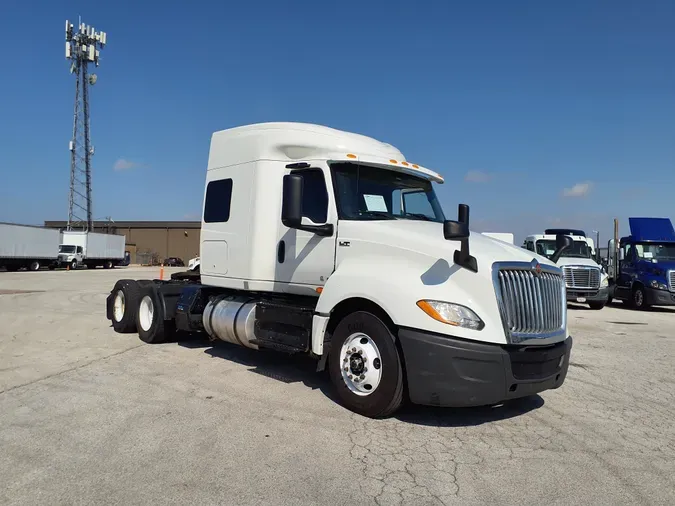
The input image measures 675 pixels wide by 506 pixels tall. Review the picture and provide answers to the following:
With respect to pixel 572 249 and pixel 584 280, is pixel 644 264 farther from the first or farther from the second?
pixel 584 280

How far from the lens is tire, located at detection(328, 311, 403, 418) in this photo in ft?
16.1

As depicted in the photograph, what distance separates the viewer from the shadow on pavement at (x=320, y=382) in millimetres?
5273

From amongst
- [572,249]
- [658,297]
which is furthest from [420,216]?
[658,297]

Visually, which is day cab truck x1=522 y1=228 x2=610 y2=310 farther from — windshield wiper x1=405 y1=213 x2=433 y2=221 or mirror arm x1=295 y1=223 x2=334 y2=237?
mirror arm x1=295 y1=223 x2=334 y2=237

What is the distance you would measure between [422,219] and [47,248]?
41155 mm

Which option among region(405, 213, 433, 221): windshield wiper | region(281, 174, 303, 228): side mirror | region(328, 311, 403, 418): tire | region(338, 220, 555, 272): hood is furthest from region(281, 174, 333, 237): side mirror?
region(405, 213, 433, 221): windshield wiper

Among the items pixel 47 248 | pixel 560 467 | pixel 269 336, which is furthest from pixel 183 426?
pixel 47 248

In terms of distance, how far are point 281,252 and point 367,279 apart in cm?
176

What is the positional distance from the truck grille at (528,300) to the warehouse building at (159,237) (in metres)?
68.5

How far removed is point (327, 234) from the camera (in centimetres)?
592

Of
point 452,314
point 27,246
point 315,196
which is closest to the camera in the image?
point 452,314

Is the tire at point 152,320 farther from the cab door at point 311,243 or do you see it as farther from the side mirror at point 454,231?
the side mirror at point 454,231

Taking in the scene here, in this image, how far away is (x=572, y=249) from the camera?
62.8 feet

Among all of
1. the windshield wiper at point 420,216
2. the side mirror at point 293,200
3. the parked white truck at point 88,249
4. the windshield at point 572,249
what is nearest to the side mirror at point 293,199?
the side mirror at point 293,200
